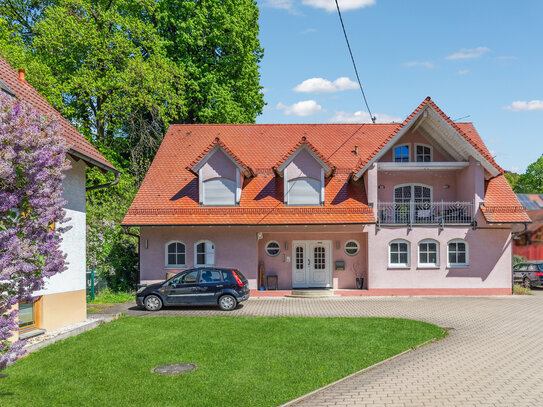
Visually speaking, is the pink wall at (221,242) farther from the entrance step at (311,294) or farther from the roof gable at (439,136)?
the roof gable at (439,136)

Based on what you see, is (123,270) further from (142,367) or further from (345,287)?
(142,367)

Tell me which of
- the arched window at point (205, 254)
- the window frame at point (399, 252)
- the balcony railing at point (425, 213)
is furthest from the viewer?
the balcony railing at point (425, 213)

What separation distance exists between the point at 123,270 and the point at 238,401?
1586 cm

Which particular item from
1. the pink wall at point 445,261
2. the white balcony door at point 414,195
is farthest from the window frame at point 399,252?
the white balcony door at point 414,195

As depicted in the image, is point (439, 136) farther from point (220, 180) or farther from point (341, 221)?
point (220, 180)

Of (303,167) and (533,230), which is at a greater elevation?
(303,167)

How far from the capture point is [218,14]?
29.9 metres

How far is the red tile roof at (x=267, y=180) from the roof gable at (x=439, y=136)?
12cm

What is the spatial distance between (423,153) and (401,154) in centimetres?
108

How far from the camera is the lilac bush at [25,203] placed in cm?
629

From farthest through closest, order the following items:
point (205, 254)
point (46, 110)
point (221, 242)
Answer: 1. point (205, 254)
2. point (221, 242)
3. point (46, 110)

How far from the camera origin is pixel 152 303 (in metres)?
16.9

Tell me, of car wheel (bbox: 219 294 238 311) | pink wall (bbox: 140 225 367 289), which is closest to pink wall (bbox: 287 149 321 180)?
pink wall (bbox: 140 225 367 289)

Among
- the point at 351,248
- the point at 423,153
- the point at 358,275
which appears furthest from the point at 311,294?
the point at 423,153
